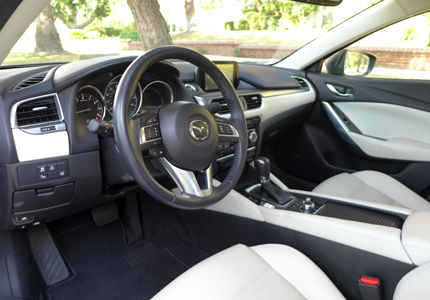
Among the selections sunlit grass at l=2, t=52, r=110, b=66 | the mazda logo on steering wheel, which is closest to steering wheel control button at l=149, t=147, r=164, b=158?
the mazda logo on steering wheel

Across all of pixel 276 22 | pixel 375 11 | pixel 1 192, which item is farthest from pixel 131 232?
pixel 276 22

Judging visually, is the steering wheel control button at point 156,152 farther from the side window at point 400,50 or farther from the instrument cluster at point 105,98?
the side window at point 400,50

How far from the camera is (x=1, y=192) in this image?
148 centimetres

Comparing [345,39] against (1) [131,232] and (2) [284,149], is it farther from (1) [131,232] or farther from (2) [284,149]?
(1) [131,232]

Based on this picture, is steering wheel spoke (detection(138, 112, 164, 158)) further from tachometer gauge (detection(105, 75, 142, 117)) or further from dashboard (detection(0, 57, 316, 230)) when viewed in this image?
tachometer gauge (detection(105, 75, 142, 117))

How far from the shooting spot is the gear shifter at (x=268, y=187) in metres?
1.88

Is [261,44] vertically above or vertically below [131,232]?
above

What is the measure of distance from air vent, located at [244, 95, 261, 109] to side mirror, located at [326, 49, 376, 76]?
0.77m

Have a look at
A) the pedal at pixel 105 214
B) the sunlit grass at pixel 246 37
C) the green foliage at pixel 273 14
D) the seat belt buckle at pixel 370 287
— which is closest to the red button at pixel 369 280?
the seat belt buckle at pixel 370 287

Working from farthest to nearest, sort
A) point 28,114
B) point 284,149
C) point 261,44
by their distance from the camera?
1. point 261,44
2. point 284,149
3. point 28,114

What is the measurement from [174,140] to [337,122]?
6.07ft

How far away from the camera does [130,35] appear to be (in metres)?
2.53

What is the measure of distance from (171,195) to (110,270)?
3.73ft

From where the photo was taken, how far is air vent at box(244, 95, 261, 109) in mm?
2241
